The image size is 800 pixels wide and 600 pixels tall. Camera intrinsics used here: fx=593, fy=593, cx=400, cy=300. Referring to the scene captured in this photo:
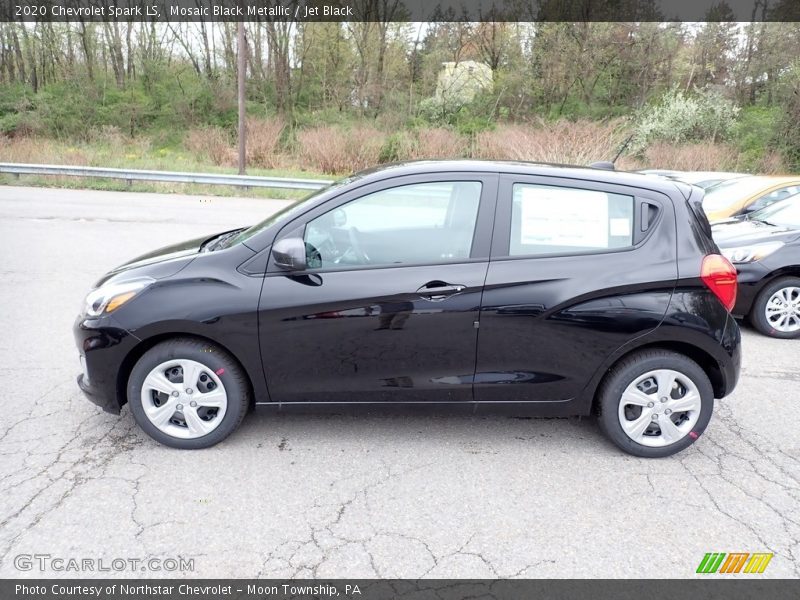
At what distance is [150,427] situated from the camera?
3398mm

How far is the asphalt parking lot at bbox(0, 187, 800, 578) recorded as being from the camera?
2.60 metres

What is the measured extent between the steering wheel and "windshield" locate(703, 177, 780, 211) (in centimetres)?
620

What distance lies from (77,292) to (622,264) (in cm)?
580

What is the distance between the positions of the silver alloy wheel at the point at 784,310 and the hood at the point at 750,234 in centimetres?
53

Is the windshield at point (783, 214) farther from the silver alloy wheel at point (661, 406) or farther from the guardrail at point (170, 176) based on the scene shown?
the guardrail at point (170, 176)

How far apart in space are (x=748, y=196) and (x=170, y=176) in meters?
14.5

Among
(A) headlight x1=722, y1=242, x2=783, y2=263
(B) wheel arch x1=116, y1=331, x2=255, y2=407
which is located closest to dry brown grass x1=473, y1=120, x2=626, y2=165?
(A) headlight x1=722, y1=242, x2=783, y2=263

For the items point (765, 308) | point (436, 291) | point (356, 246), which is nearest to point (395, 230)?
point (356, 246)

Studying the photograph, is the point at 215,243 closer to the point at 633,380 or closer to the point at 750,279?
the point at 633,380

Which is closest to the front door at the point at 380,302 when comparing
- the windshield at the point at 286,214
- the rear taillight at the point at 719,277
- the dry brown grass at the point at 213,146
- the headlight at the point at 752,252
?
the windshield at the point at 286,214

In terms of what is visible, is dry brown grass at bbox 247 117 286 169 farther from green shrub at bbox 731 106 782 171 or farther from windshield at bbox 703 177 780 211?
green shrub at bbox 731 106 782 171

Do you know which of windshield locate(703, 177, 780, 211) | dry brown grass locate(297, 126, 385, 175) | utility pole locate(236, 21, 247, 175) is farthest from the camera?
dry brown grass locate(297, 126, 385, 175)

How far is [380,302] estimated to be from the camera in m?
3.25

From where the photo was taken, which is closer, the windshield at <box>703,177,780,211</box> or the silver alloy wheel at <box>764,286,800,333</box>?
the silver alloy wheel at <box>764,286,800,333</box>
